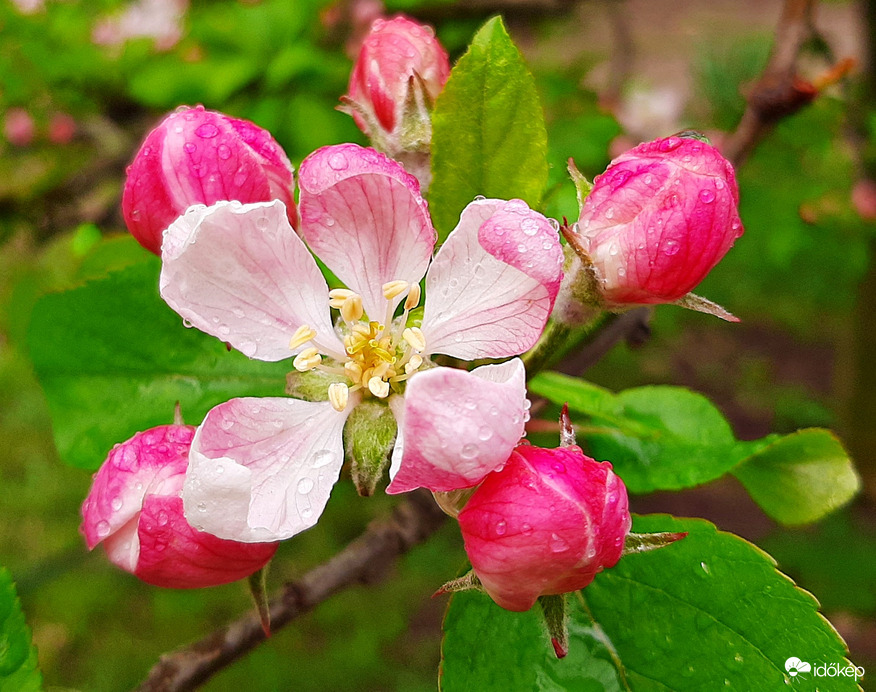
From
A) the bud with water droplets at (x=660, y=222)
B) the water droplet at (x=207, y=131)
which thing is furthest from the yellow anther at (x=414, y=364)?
the water droplet at (x=207, y=131)

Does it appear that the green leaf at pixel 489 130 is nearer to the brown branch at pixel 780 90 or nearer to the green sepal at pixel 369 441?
the green sepal at pixel 369 441

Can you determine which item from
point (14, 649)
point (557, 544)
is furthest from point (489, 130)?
point (14, 649)

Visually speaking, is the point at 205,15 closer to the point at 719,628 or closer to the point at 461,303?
the point at 461,303

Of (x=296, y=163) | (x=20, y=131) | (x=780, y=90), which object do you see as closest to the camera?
(x=780, y=90)

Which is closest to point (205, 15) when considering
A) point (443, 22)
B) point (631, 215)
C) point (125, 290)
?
point (443, 22)

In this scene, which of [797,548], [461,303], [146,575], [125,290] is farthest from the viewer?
[797,548]

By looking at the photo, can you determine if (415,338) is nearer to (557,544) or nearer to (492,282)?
(492,282)

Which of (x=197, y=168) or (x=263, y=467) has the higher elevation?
(x=197, y=168)
